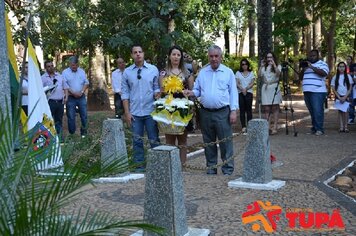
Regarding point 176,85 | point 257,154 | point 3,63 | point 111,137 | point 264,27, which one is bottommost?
point 257,154

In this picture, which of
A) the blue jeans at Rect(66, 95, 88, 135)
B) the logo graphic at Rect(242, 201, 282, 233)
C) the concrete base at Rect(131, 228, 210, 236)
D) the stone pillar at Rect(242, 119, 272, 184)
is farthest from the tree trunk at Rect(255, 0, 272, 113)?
the concrete base at Rect(131, 228, 210, 236)

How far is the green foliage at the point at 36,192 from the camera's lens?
228cm

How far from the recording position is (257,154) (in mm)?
6777

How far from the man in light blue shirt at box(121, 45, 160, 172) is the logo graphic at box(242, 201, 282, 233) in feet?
7.89

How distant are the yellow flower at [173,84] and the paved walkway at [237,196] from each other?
3.88 feet

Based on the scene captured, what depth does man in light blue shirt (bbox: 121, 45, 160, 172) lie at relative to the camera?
7.83 meters

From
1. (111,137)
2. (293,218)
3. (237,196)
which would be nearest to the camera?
(293,218)

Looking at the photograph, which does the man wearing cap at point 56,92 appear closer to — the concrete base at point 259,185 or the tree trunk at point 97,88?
the concrete base at point 259,185

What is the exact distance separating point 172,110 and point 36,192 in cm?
477

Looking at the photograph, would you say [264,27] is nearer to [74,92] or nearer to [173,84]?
[74,92]

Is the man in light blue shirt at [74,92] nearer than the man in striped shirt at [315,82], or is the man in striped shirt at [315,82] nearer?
the man in light blue shirt at [74,92]

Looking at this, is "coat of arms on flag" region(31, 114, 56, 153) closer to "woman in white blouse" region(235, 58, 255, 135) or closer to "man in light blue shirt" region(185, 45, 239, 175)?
"man in light blue shirt" region(185, 45, 239, 175)

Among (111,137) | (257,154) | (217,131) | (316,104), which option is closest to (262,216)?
(257,154)

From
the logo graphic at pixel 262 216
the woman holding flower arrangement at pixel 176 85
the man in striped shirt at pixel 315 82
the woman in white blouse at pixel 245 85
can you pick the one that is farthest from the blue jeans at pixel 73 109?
the logo graphic at pixel 262 216
